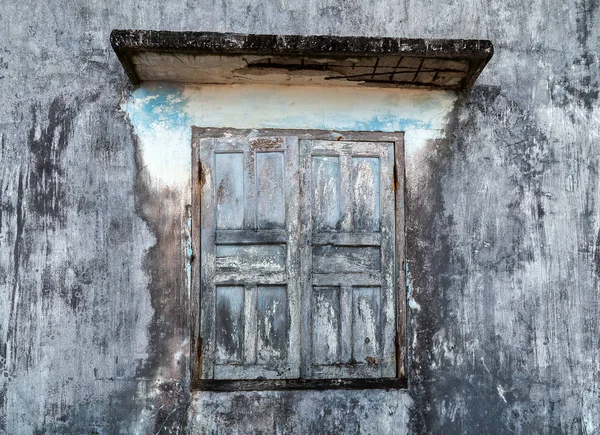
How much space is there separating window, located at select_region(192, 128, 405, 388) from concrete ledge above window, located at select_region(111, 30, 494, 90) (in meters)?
0.38

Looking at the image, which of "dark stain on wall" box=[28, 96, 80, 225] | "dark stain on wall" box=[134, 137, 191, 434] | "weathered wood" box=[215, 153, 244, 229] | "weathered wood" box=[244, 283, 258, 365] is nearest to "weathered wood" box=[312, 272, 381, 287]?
"weathered wood" box=[244, 283, 258, 365]

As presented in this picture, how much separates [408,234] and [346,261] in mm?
462

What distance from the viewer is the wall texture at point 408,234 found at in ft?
13.0

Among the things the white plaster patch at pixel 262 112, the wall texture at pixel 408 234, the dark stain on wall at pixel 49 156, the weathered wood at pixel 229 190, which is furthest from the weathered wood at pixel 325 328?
the dark stain on wall at pixel 49 156

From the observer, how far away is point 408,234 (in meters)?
4.13

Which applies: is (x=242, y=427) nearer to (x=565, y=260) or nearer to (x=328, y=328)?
(x=328, y=328)

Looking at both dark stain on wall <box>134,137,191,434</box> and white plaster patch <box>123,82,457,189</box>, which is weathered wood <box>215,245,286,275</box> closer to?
dark stain on wall <box>134,137,191,434</box>

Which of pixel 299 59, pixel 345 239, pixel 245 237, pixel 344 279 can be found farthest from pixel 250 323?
pixel 299 59

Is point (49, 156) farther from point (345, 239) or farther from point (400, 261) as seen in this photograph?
point (400, 261)

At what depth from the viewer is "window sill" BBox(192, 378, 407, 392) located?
397 cm

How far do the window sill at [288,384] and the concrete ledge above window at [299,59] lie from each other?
197 centimetres

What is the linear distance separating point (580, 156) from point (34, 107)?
370 cm

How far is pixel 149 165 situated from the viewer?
408cm

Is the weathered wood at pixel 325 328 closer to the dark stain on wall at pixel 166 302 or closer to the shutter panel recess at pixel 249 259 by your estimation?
the shutter panel recess at pixel 249 259
